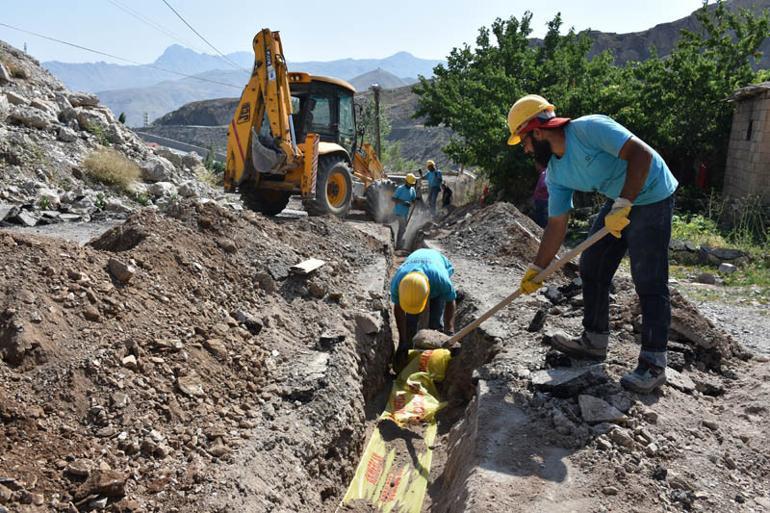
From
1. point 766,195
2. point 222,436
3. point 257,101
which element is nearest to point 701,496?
point 222,436

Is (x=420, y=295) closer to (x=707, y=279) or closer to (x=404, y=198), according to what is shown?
(x=707, y=279)

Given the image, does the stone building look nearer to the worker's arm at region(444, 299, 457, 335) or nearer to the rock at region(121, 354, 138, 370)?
the worker's arm at region(444, 299, 457, 335)

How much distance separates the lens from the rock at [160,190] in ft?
36.0

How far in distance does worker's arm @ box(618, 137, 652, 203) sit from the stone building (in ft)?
31.6

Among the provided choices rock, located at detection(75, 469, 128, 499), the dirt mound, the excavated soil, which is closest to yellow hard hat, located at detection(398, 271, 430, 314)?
the dirt mound

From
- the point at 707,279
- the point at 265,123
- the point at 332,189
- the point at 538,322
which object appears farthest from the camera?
the point at 332,189

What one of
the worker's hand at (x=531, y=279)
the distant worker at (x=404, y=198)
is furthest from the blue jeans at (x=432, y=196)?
the worker's hand at (x=531, y=279)

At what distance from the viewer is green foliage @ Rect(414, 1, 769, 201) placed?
13297 millimetres

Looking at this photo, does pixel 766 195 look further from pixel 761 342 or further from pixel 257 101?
pixel 257 101

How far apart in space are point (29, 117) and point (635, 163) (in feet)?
38.1

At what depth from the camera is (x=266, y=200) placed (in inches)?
407

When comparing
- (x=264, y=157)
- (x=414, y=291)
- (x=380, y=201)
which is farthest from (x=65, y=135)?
(x=414, y=291)

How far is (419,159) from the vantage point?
49406 millimetres

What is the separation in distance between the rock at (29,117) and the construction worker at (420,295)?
9222 mm
